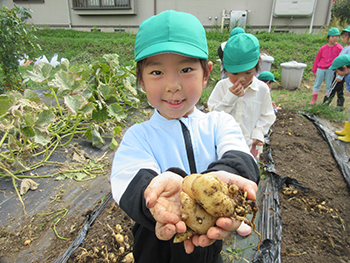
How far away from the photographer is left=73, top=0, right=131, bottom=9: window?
11586 millimetres

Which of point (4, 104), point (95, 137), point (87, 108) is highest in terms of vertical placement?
point (4, 104)

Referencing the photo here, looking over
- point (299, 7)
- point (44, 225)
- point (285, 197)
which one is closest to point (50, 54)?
point (44, 225)

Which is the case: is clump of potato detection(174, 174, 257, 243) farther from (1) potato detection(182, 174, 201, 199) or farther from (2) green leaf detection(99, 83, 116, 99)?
(2) green leaf detection(99, 83, 116, 99)

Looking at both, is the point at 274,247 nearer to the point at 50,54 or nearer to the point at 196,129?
the point at 196,129

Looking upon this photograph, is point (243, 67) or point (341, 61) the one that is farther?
point (341, 61)

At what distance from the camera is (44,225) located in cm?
186

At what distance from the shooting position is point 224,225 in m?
0.82

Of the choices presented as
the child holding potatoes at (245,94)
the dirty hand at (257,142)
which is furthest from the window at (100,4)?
the dirty hand at (257,142)

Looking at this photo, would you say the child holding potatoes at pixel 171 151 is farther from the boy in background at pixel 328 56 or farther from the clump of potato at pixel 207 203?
the boy in background at pixel 328 56

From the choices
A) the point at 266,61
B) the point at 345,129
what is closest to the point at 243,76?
the point at 345,129

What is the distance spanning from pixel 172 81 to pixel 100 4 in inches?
532

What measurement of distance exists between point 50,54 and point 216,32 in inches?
275

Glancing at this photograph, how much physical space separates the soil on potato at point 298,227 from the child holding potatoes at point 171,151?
0.71 meters

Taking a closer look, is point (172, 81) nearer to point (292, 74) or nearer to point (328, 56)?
point (328, 56)
